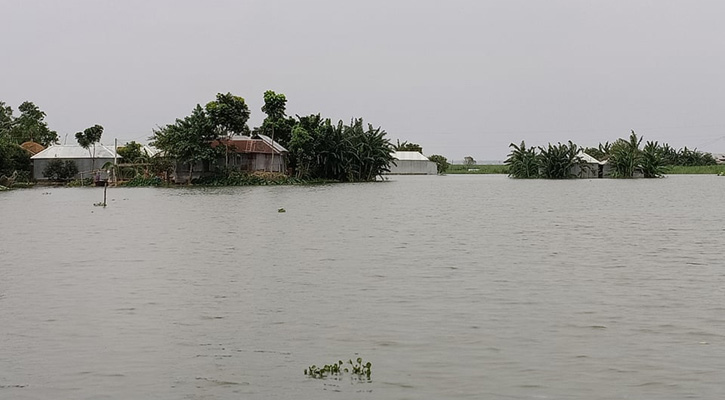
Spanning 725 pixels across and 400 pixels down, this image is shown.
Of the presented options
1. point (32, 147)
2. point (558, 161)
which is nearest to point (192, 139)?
point (32, 147)

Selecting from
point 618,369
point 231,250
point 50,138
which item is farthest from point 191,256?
point 50,138

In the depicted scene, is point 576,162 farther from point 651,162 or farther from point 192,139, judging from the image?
point 192,139

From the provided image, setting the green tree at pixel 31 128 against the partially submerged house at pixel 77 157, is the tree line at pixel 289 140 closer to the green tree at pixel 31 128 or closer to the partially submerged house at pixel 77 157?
the partially submerged house at pixel 77 157

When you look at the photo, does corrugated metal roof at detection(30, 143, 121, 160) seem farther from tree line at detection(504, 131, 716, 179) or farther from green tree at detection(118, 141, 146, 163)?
tree line at detection(504, 131, 716, 179)

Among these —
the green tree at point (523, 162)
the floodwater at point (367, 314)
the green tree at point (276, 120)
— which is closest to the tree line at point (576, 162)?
the green tree at point (523, 162)

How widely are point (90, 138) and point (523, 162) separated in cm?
4457

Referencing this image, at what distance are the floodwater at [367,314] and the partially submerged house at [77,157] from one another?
42907 mm

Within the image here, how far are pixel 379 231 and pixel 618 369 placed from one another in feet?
52.1

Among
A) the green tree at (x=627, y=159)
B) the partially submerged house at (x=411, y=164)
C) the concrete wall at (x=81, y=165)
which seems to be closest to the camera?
the concrete wall at (x=81, y=165)

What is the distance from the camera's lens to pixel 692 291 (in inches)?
491

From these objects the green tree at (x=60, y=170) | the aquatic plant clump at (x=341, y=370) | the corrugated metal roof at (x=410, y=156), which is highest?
the corrugated metal roof at (x=410, y=156)

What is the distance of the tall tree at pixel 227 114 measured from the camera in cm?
5778

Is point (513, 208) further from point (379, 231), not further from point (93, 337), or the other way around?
point (93, 337)

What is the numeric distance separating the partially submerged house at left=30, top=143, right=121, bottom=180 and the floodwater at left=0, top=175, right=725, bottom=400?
141 ft
